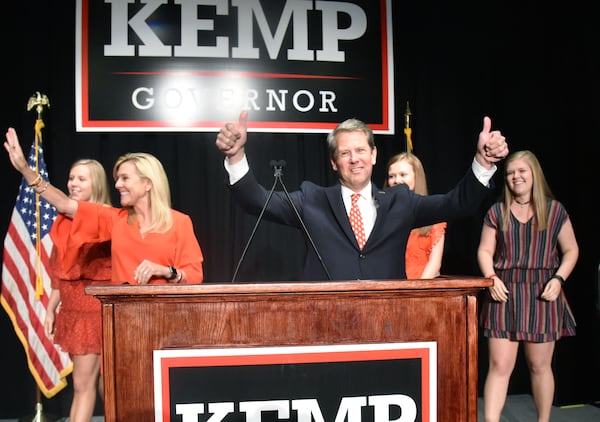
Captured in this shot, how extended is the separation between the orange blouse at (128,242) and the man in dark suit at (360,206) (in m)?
0.55

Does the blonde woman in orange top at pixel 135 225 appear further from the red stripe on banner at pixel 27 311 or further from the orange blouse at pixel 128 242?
the red stripe on banner at pixel 27 311

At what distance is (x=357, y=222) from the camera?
6.53ft

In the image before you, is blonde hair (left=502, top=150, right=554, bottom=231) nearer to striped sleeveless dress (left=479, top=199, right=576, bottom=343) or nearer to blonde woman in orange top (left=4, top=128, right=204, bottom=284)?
striped sleeveless dress (left=479, top=199, right=576, bottom=343)

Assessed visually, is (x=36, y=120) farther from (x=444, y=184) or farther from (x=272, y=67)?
(x=444, y=184)

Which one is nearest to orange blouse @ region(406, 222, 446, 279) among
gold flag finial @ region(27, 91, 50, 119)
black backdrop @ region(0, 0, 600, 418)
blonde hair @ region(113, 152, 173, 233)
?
black backdrop @ region(0, 0, 600, 418)

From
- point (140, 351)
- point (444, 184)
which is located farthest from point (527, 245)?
point (140, 351)

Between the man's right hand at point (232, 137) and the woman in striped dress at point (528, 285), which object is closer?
the man's right hand at point (232, 137)

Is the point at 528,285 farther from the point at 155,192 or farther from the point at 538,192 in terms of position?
the point at 155,192

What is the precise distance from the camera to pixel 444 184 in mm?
3963

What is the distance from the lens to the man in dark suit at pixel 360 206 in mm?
1869

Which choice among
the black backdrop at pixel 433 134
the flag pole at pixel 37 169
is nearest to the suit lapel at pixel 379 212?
the black backdrop at pixel 433 134

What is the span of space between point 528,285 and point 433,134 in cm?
147

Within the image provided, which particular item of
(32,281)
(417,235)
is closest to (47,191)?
(32,281)

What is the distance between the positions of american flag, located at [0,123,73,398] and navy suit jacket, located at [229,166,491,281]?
200 cm
